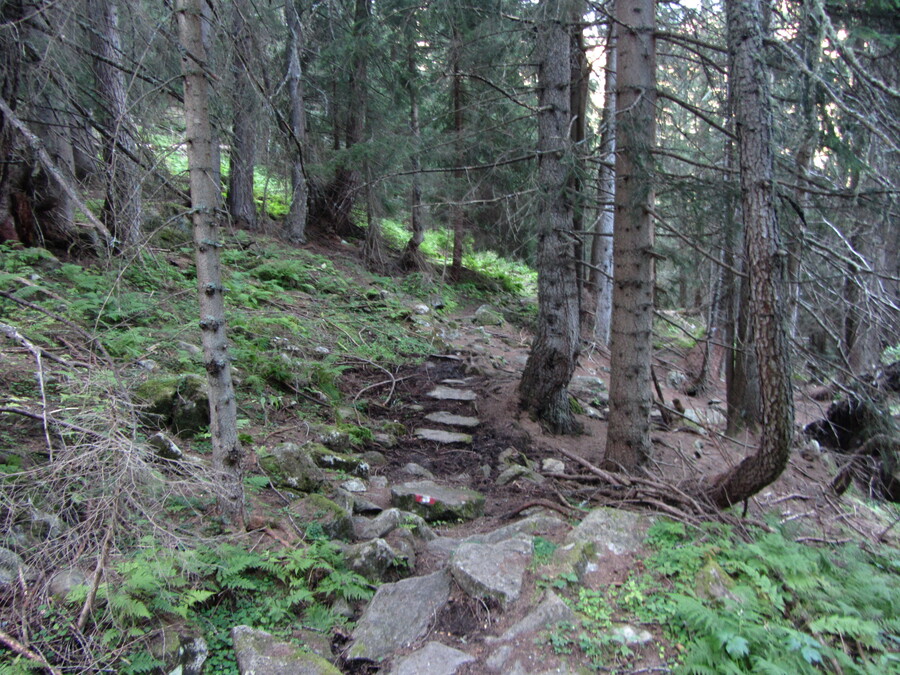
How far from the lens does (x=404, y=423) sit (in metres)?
8.26

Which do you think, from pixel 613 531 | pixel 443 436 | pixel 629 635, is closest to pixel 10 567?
pixel 629 635

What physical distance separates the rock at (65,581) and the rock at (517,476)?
14.6 feet

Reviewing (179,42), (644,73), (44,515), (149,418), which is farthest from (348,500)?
(644,73)

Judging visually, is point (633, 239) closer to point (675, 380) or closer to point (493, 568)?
point (493, 568)

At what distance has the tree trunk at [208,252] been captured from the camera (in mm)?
3789

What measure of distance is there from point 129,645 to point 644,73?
6.61 metres

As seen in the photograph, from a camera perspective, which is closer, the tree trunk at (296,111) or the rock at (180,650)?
the rock at (180,650)

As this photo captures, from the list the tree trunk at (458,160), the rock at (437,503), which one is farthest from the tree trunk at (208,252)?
the tree trunk at (458,160)

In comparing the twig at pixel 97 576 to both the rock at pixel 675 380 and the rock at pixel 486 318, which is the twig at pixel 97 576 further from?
the rock at pixel 675 380

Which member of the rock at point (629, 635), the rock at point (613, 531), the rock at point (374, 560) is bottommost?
the rock at point (374, 560)

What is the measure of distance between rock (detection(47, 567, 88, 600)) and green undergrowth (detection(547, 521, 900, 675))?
2595 millimetres

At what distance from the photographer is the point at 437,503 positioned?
5.61m

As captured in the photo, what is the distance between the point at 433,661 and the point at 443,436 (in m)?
4.77

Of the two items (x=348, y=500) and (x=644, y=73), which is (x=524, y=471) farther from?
(x=644, y=73)
